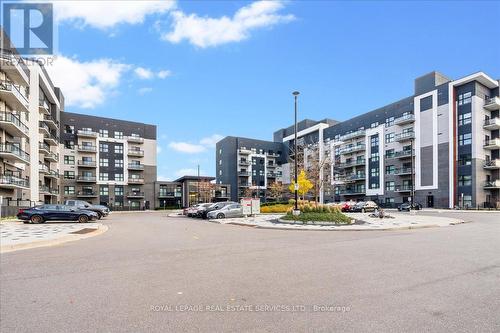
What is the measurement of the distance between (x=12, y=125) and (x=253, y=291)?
3990 cm

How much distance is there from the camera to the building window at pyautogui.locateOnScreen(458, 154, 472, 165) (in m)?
55.0

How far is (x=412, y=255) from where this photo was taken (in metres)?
9.76

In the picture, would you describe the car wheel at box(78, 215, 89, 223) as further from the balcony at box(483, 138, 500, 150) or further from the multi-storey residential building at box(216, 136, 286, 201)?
the multi-storey residential building at box(216, 136, 286, 201)

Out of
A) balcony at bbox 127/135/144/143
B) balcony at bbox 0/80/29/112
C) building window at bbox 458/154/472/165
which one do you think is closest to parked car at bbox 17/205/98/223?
balcony at bbox 0/80/29/112

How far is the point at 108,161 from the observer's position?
2940 inches

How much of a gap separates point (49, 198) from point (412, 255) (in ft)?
205

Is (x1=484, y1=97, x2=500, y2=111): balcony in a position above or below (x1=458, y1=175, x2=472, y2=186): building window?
above

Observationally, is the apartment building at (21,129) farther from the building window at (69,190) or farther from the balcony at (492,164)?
the balcony at (492,164)

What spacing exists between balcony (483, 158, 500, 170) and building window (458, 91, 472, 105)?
10492 mm

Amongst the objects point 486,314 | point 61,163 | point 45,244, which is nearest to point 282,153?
point 61,163

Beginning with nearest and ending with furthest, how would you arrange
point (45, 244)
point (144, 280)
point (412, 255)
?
point (144, 280)
point (412, 255)
point (45, 244)

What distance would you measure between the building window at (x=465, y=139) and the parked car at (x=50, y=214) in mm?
58280

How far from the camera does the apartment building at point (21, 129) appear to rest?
35719mm

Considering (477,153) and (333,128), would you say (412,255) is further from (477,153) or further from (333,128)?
A: (333,128)
